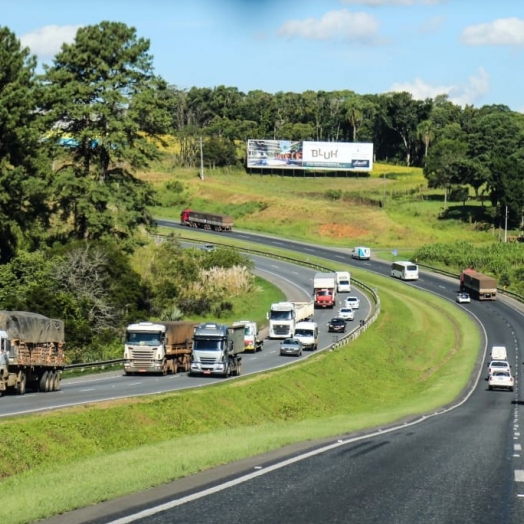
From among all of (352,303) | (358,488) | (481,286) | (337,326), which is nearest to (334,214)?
(481,286)

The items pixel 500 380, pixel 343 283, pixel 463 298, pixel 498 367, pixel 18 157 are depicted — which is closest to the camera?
pixel 500 380

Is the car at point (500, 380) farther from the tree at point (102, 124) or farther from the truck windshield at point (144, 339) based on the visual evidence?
the tree at point (102, 124)

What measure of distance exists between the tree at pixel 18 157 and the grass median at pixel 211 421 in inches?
1096

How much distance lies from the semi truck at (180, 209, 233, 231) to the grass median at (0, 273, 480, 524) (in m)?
71.1

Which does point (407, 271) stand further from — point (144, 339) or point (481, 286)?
point (144, 339)

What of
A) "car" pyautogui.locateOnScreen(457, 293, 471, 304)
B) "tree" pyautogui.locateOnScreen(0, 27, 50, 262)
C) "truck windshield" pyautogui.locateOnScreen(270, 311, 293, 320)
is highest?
"tree" pyautogui.locateOnScreen(0, 27, 50, 262)

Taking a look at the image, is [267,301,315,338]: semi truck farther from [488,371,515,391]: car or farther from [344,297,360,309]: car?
[488,371,515,391]: car

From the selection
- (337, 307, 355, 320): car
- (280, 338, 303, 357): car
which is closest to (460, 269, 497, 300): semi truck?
(337, 307, 355, 320): car

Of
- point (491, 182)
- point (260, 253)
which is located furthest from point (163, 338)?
point (491, 182)

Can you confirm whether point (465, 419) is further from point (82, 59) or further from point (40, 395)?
point (82, 59)

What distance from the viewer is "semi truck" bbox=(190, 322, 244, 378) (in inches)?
2270

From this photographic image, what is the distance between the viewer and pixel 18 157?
8669 centimetres

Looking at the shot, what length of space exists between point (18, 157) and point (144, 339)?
34160 millimetres

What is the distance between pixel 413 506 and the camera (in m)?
17.7
